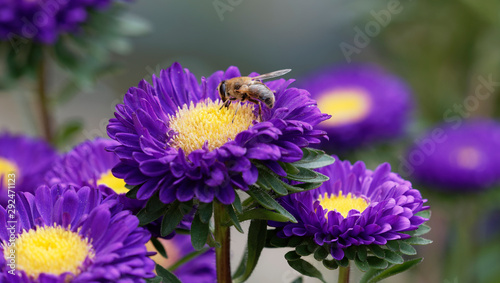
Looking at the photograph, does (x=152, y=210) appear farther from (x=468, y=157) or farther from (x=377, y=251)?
(x=468, y=157)

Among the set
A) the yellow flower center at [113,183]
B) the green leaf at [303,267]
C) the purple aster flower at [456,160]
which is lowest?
the green leaf at [303,267]

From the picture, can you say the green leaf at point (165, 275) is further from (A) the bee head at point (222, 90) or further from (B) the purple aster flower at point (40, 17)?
(B) the purple aster flower at point (40, 17)

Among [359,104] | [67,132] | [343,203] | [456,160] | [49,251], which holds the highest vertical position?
[359,104]

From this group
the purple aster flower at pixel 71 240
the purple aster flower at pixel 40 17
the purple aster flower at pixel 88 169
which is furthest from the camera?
the purple aster flower at pixel 40 17

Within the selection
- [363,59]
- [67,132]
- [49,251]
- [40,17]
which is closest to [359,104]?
[67,132]

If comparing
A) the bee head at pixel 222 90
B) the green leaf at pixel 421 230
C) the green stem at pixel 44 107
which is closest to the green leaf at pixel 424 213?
the green leaf at pixel 421 230

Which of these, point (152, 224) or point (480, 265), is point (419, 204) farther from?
point (480, 265)

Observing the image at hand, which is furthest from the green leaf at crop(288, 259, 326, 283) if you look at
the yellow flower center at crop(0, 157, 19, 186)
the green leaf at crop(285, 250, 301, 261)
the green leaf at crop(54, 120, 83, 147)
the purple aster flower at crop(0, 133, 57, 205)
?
the green leaf at crop(54, 120, 83, 147)
